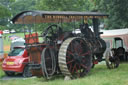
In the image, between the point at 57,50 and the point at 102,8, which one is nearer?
the point at 57,50

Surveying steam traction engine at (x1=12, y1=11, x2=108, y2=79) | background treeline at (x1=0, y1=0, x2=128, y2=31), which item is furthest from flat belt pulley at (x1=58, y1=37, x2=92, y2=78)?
background treeline at (x1=0, y1=0, x2=128, y2=31)

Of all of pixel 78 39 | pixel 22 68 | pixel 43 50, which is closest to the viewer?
pixel 43 50

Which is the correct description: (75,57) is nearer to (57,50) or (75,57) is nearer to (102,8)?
(57,50)

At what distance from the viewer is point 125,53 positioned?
15008 mm

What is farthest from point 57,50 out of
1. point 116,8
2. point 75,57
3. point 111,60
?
point 116,8

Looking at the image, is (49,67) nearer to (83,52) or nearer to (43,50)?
(43,50)

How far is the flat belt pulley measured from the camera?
852 centimetres

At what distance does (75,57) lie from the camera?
9.06m

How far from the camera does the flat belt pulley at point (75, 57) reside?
335 inches

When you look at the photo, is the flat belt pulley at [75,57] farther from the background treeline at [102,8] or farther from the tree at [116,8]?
the tree at [116,8]

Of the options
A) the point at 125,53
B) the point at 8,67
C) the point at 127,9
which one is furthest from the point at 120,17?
the point at 8,67

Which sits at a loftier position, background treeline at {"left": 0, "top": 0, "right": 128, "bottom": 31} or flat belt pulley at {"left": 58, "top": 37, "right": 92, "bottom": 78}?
background treeline at {"left": 0, "top": 0, "right": 128, "bottom": 31}

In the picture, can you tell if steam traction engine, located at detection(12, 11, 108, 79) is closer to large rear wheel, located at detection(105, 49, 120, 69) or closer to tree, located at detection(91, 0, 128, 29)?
large rear wheel, located at detection(105, 49, 120, 69)

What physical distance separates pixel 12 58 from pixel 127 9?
27.2 ft
